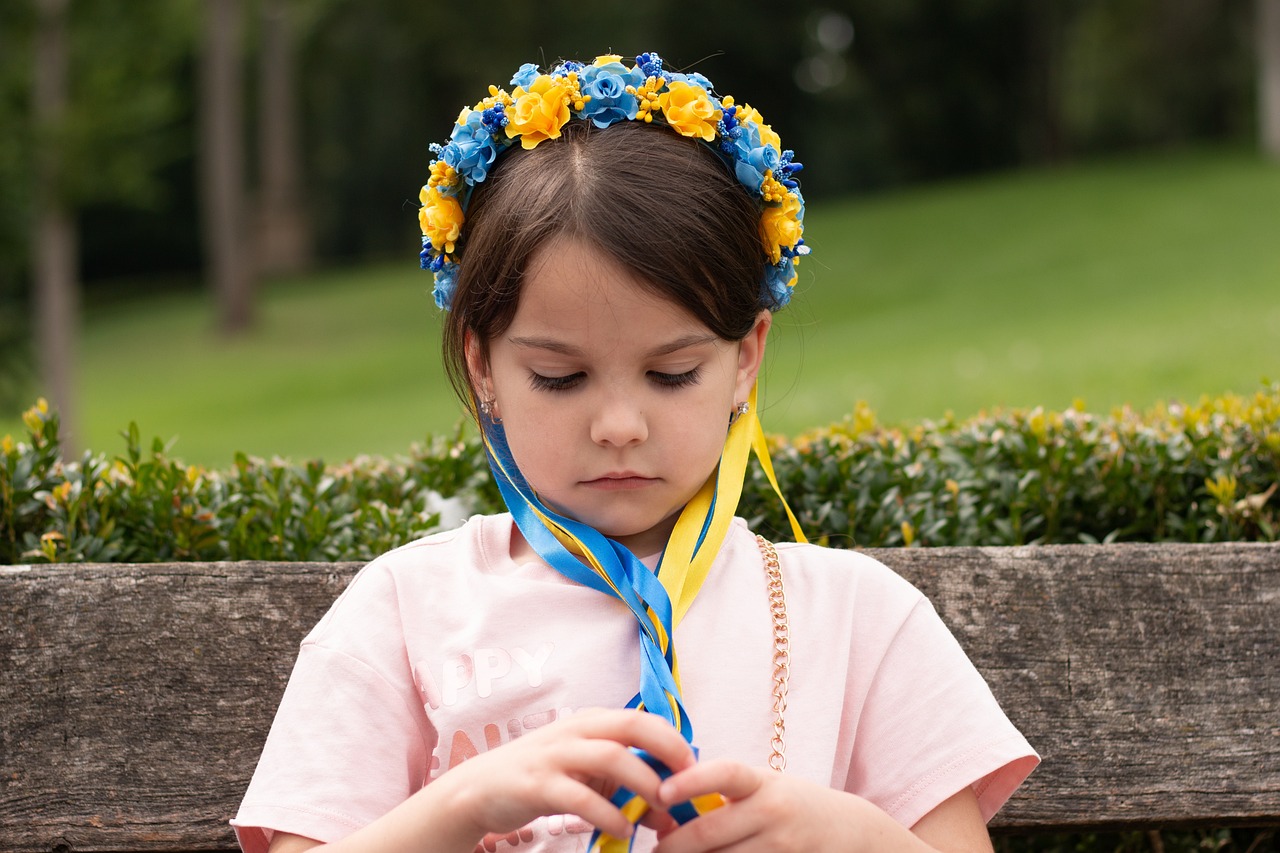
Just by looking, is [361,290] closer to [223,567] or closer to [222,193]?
[222,193]

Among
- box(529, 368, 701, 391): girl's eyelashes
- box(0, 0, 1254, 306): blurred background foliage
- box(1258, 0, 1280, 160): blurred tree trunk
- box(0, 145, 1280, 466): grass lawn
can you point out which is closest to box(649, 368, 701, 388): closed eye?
box(529, 368, 701, 391): girl's eyelashes

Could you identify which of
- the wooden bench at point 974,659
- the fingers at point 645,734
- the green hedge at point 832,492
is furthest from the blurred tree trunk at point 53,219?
the fingers at point 645,734

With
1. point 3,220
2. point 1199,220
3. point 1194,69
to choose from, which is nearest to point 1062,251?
point 1199,220

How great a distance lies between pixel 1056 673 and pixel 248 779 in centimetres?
144

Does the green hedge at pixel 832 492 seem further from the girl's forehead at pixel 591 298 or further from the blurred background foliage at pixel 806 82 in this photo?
the blurred background foliage at pixel 806 82

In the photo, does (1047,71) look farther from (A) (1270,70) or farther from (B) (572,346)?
(B) (572,346)

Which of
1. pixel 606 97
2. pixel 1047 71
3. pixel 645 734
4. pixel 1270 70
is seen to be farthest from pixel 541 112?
pixel 1047 71

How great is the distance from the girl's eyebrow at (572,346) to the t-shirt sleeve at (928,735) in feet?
1.72

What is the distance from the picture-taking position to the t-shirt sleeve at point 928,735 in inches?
77.0

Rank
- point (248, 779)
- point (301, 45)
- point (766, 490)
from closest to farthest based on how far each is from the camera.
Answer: point (248, 779) → point (766, 490) → point (301, 45)

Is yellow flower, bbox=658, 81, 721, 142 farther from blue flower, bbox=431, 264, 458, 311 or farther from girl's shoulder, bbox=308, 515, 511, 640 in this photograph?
girl's shoulder, bbox=308, 515, 511, 640

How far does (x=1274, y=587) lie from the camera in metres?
2.54

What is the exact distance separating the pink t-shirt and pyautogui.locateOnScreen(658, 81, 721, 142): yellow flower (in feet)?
2.19

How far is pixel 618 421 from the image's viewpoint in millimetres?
1907
